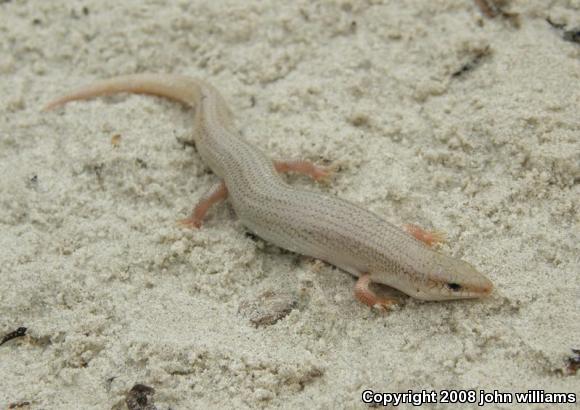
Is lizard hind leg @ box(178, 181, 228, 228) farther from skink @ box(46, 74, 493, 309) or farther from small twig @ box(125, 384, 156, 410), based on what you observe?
small twig @ box(125, 384, 156, 410)

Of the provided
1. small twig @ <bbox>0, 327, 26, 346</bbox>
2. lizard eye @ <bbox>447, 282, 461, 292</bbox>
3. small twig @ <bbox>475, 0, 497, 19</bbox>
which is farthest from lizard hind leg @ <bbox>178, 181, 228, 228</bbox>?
small twig @ <bbox>475, 0, 497, 19</bbox>

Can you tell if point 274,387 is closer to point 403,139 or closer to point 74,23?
point 403,139

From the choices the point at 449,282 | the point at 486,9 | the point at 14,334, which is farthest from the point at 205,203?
the point at 486,9

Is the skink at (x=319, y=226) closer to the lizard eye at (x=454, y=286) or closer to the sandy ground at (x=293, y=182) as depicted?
the lizard eye at (x=454, y=286)

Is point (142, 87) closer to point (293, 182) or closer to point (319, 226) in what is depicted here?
point (293, 182)

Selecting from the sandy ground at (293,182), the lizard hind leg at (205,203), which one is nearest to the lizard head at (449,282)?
the sandy ground at (293,182)

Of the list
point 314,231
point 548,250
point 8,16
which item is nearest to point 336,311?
point 314,231

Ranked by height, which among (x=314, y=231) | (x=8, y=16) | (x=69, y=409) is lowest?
(x=69, y=409)
